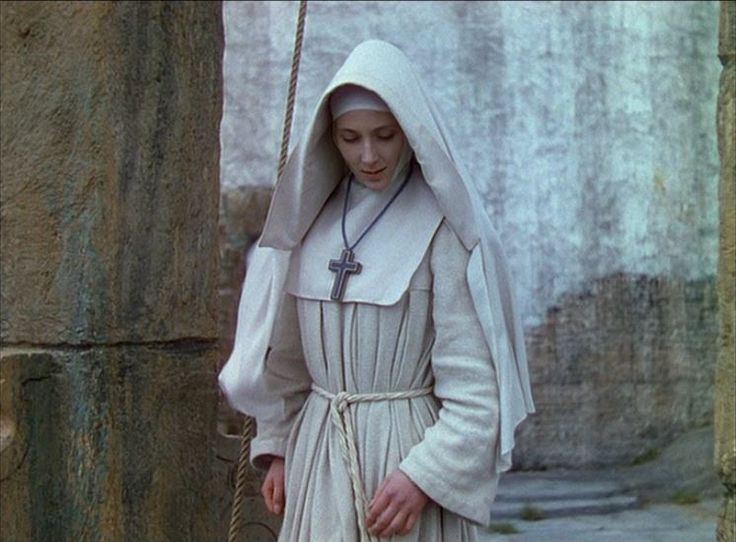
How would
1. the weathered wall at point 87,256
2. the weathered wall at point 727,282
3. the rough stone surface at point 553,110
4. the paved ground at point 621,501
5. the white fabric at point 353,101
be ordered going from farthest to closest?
1. the rough stone surface at point 553,110
2. the paved ground at point 621,501
3. the weathered wall at point 87,256
4. the weathered wall at point 727,282
5. the white fabric at point 353,101

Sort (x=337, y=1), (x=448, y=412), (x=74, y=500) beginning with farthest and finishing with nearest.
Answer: (x=337, y=1) < (x=74, y=500) < (x=448, y=412)

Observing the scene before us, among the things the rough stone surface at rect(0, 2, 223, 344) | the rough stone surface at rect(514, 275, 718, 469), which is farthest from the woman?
the rough stone surface at rect(514, 275, 718, 469)

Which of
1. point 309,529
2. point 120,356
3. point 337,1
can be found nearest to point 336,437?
point 309,529

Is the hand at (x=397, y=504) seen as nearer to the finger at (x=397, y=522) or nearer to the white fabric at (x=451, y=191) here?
the finger at (x=397, y=522)

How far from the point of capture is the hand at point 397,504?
2799 mm

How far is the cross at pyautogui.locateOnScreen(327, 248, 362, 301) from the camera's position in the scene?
291 centimetres

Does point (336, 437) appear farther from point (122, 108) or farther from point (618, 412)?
point (618, 412)

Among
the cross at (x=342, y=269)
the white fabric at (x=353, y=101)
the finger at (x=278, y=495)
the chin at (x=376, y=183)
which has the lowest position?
the finger at (x=278, y=495)

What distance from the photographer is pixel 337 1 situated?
28.1ft

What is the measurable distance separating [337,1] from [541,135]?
148cm

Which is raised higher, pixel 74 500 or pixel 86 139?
pixel 86 139

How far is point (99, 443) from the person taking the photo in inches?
Answer: 143

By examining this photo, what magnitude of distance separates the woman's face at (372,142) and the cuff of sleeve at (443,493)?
58cm

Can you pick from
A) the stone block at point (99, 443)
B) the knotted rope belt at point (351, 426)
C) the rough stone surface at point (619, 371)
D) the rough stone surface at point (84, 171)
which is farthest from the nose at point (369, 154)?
the rough stone surface at point (619, 371)
